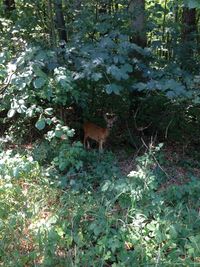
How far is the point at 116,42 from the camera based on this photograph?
5434 mm

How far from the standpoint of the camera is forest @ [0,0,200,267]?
12.8ft

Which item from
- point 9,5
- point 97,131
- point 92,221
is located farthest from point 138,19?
point 92,221

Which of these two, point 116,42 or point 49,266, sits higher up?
point 116,42

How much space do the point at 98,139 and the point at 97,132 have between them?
122 millimetres

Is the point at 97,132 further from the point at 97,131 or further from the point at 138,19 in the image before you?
the point at 138,19

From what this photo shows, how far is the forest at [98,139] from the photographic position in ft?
12.8

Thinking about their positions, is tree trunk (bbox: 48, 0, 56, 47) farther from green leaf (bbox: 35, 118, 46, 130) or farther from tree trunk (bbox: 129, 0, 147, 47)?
green leaf (bbox: 35, 118, 46, 130)

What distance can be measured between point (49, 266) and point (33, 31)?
4.29 meters

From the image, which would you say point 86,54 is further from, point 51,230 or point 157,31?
point 51,230

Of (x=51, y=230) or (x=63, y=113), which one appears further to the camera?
(x=63, y=113)

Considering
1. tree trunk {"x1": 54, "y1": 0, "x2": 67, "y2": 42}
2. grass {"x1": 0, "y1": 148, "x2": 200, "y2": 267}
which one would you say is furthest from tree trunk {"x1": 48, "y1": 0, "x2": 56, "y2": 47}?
grass {"x1": 0, "y1": 148, "x2": 200, "y2": 267}

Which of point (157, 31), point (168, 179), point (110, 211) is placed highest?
point (157, 31)

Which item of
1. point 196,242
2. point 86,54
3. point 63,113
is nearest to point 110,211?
point 196,242

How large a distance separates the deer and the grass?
1.56 meters
